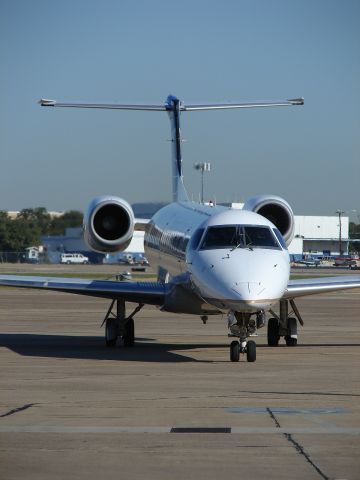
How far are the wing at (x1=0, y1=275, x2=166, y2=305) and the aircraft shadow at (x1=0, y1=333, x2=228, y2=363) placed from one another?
1.12 metres

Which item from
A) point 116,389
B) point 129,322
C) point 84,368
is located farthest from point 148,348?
point 116,389

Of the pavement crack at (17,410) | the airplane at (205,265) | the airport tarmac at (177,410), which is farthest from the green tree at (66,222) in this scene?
the pavement crack at (17,410)

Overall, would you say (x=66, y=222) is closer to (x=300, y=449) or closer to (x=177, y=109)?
(x=177, y=109)

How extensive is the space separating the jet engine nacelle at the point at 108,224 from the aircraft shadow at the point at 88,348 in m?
2.32

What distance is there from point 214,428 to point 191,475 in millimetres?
2702

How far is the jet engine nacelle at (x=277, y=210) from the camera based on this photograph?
26359mm

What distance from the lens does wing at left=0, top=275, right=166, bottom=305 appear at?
24.2m

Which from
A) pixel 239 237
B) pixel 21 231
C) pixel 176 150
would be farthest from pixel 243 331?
pixel 21 231

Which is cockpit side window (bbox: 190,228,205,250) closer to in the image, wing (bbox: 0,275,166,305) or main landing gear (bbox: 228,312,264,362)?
main landing gear (bbox: 228,312,264,362)

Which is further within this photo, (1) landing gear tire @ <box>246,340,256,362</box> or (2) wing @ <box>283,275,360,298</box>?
(2) wing @ <box>283,275,360,298</box>

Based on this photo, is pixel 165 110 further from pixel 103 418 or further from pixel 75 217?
pixel 75 217

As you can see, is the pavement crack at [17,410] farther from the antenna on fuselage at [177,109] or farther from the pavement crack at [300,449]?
the antenna on fuselage at [177,109]

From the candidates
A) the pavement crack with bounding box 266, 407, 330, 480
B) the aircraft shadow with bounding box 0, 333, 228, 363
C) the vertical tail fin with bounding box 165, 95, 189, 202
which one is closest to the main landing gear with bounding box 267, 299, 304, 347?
the aircraft shadow with bounding box 0, 333, 228, 363

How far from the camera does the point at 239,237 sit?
21047mm
